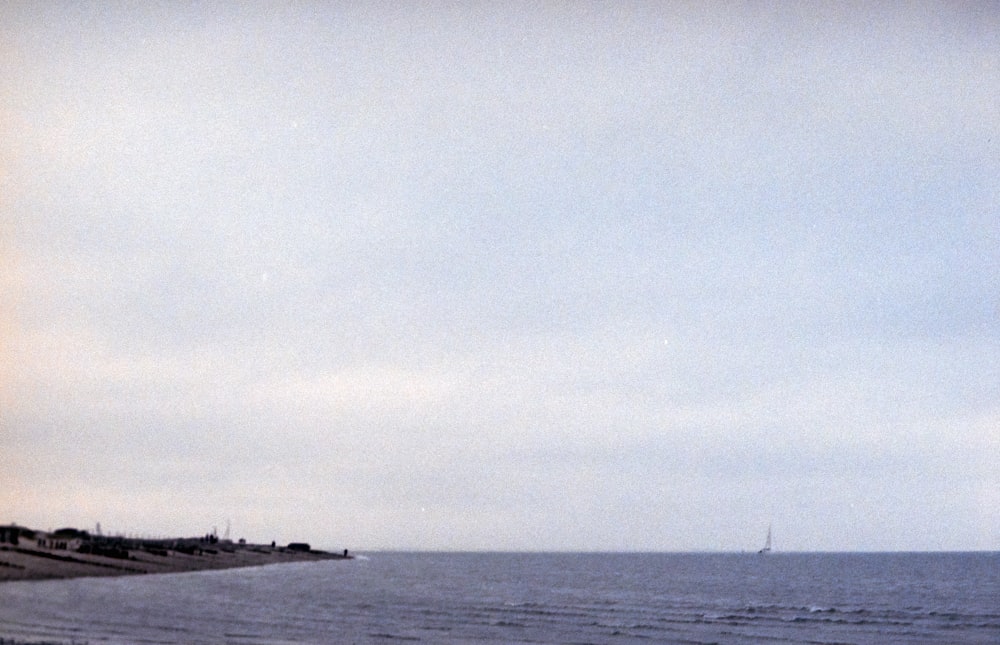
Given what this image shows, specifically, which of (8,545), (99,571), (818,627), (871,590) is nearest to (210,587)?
(99,571)

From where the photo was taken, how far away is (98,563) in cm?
8156

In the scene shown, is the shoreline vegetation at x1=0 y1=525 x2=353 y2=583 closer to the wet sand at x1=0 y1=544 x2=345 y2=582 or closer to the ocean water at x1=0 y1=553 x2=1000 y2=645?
the wet sand at x1=0 y1=544 x2=345 y2=582

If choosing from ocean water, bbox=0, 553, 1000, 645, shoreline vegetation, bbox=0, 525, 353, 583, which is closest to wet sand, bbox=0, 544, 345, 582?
shoreline vegetation, bbox=0, 525, 353, 583

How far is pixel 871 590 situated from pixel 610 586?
3195cm

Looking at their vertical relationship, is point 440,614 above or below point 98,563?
below

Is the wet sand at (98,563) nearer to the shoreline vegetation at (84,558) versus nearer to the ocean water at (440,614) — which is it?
the shoreline vegetation at (84,558)

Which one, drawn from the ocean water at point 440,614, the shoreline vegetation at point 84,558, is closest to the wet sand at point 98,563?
the shoreline vegetation at point 84,558

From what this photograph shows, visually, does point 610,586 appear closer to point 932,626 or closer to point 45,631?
point 932,626

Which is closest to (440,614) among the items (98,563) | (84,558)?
(98,563)

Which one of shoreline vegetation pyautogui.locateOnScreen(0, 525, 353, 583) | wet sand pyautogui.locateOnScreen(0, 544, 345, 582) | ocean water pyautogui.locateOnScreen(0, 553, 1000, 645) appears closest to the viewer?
ocean water pyautogui.locateOnScreen(0, 553, 1000, 645)

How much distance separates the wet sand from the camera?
64125 millimetres

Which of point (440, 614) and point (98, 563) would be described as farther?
point (98, 563)

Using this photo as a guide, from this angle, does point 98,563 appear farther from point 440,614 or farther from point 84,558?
point 440,614

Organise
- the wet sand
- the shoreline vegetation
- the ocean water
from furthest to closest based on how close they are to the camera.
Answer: the shoreline vegetation
the wet sand
the ocean water
